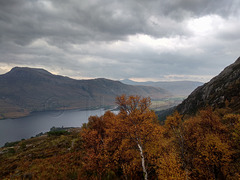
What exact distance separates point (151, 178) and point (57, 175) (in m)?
21.3

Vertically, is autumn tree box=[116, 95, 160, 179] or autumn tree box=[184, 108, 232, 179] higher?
autumn tree box=[116, 95, 160, 179]

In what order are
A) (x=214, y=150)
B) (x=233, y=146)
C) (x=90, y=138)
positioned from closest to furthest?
(x=90, y=138), (x=214, y=150), (x=233, y=146)

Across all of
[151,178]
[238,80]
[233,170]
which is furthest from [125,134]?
[238,80]

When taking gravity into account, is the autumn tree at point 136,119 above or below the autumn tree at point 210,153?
above

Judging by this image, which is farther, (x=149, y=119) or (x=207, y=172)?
(x=207, y=172)

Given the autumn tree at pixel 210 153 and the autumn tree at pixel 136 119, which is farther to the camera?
the autumn tree at pixel 210 153

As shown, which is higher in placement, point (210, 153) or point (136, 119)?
point (136, 119)

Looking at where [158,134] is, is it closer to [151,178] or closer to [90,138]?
[151,178]

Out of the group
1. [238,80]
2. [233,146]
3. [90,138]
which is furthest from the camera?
[238,80]

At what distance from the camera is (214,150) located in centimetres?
3152

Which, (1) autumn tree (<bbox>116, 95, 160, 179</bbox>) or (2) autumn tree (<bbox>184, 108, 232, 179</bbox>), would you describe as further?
(2) autumn tree (<bbox>184, 108, 232, 179</bbox>)

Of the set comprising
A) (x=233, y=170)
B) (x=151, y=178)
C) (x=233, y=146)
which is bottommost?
(x=151, y=178)

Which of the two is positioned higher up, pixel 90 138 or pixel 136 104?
pixel 136 104

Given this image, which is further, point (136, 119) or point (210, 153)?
point (210, 153)
